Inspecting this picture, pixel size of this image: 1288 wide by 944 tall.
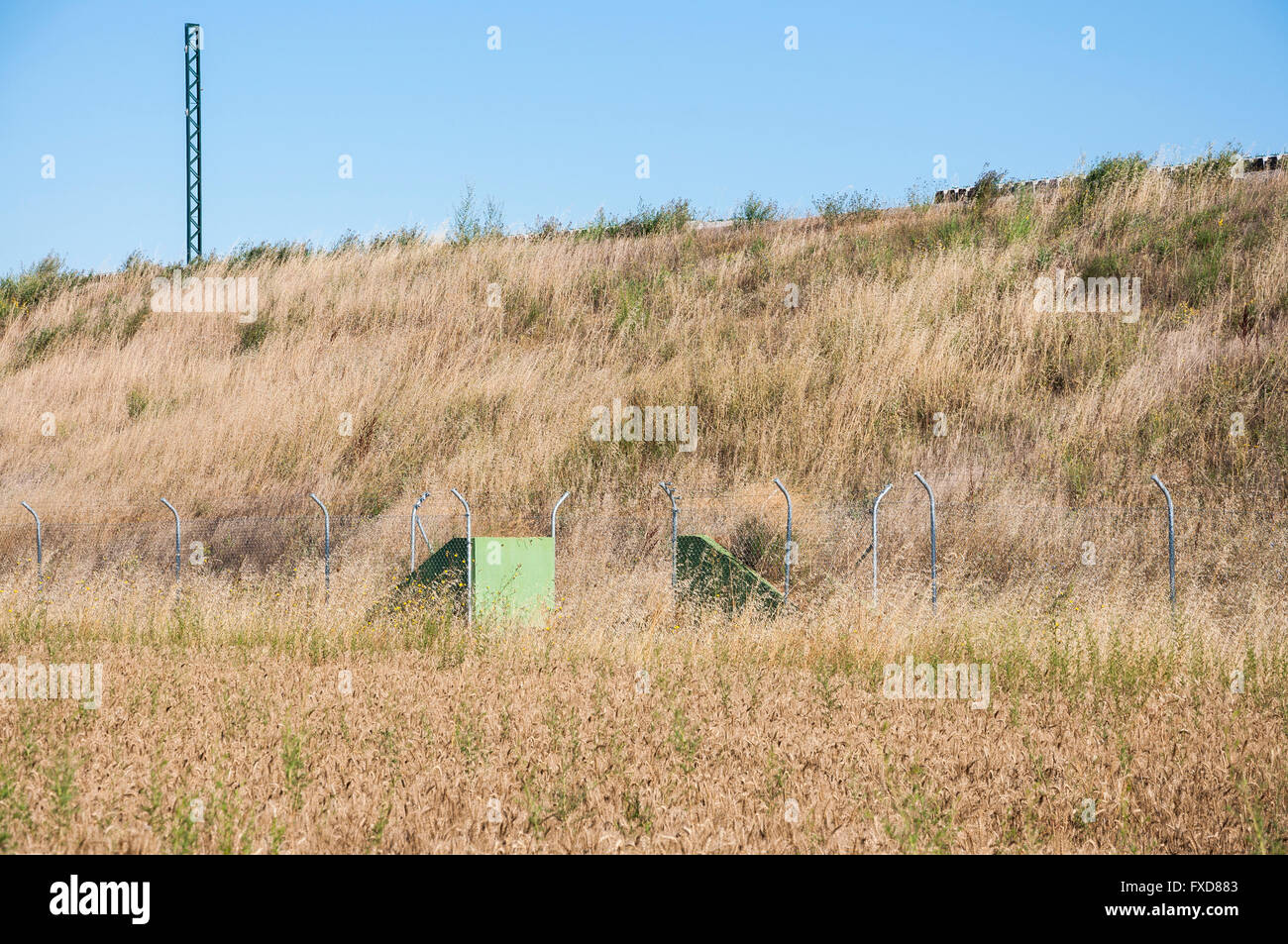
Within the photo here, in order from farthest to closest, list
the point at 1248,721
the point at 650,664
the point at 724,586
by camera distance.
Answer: the point at 724,586
the point at 650,664
the point at 1248,721

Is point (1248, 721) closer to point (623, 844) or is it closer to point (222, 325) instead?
point (623, 844)

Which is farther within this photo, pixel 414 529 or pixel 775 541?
pixel 414 529

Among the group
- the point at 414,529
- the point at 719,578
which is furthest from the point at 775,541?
the point at 414,529

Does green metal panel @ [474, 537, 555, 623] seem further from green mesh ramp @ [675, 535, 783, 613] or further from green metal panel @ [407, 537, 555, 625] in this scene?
green mesh ramp @ [675, 535, 783, 613]

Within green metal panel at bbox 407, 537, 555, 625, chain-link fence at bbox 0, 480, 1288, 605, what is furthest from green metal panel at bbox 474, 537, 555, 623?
chain-link fence at bbox 0, 480, 1288, 605

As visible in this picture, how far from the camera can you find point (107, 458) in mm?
18453

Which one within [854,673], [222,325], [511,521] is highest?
[222,325]

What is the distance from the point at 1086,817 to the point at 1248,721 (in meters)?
2.47

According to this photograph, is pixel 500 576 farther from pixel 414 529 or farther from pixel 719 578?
pixel 414 529

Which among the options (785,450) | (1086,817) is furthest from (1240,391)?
(1086,817)

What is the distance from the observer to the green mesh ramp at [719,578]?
11.0 metres

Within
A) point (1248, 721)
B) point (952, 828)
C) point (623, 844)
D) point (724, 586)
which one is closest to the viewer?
point (623, 844)

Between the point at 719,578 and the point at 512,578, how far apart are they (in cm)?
236

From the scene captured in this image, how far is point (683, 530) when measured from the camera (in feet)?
45.8
